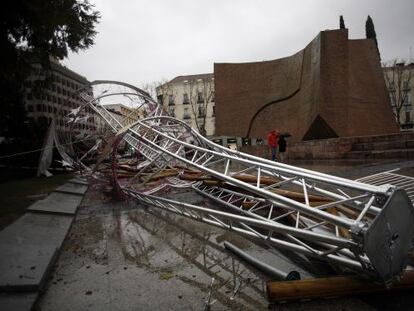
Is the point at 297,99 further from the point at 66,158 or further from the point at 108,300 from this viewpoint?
the point at 108,300

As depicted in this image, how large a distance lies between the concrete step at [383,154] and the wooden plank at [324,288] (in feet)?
37.0

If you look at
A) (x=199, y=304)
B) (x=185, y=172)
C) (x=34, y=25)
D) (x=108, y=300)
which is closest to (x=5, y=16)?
(x=34, y=25)

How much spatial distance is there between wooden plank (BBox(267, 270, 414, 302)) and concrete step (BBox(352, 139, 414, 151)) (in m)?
12.3

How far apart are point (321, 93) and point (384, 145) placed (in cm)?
430

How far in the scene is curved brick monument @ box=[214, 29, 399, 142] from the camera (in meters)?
16.6

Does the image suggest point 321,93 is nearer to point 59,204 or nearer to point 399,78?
point 59,204

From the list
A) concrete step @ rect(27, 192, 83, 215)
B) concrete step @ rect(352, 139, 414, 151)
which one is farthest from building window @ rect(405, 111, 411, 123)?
concrete step @ rect(27, 192, 83, 215)

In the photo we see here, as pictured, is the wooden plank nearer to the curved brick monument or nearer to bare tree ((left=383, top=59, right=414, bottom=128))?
the curved brick monument

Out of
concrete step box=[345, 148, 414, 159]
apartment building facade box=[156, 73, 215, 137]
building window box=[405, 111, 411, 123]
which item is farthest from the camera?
apartment building facade box=[156, 73, 215, 137]

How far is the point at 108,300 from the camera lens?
3209mm

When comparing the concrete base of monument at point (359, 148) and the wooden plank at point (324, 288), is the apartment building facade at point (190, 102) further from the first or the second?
the wooden plank at point (324, 288)

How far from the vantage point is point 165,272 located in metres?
3.84

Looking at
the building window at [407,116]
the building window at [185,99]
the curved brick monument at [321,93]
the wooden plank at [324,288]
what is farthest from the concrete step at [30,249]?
the building window at [407,116]

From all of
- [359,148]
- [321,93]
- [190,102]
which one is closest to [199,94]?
[190,102]
